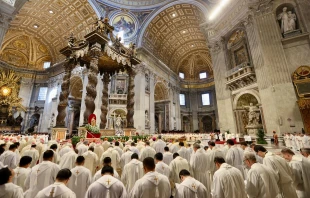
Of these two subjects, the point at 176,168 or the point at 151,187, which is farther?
the point at 176,168

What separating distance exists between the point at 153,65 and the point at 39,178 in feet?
62.4

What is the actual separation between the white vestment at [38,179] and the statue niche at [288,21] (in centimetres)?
1366

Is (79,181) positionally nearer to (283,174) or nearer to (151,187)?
(151,187)

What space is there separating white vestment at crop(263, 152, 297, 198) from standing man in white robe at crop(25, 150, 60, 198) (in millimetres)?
3814

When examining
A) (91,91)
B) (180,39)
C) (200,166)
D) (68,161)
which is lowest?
(200,166)

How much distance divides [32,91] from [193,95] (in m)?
25.8

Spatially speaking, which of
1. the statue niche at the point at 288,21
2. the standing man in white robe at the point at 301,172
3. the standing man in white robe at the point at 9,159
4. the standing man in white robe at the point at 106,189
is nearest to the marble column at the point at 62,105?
the standing man in white robe at the point at 9,159

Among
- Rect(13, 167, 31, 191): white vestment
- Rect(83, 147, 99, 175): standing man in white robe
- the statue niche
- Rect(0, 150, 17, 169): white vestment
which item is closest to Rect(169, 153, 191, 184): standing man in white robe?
Rect(83, 147, 99, 175): standing man in white robe

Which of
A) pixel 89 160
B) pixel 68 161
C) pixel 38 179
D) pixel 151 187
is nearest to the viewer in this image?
pixel 151 187

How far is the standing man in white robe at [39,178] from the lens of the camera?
8.13 ft

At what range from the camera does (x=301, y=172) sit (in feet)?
8.31

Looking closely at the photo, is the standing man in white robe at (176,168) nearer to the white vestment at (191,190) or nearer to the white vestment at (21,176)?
the white vestment at (191,190)

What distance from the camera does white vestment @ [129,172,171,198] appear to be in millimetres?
1917

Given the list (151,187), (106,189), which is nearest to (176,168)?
(151,187)
